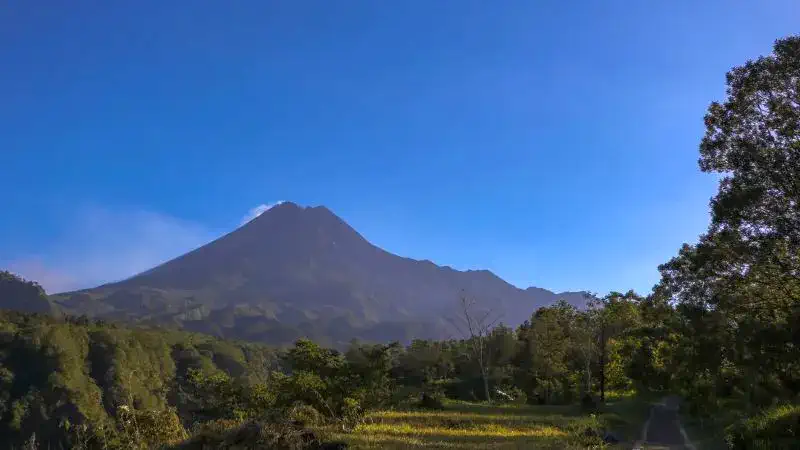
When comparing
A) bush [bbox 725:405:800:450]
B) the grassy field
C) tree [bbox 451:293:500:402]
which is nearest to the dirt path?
the grassy field

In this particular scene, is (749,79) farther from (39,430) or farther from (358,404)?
(39,430)

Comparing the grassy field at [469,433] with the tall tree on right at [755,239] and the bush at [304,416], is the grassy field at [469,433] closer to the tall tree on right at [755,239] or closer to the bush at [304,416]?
the bush at [304,416]

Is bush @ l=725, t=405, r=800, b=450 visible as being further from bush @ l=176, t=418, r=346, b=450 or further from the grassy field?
bush @ l=176, t=418, r=346, b=450

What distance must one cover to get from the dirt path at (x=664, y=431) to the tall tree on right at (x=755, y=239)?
2.94 metres

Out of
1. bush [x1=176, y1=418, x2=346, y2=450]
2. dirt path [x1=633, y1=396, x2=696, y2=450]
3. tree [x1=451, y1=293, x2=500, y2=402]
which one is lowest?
dirt path [x1=633, y1=396, x2=696, y2=450]

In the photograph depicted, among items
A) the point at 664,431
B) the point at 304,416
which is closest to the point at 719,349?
the point at 664,431

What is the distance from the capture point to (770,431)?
45.8 feet

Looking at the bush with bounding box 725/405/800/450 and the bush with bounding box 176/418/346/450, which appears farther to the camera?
the bush with bounding box 725/405/800/450

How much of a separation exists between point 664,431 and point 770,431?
9.89m

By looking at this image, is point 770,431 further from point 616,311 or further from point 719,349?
point 616,311

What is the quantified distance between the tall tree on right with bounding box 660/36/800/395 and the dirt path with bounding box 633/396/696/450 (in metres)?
2.94

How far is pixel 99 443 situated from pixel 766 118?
64.3ft

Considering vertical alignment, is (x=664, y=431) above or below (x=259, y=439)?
below

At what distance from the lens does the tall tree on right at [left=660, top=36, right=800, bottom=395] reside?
50.6ft
